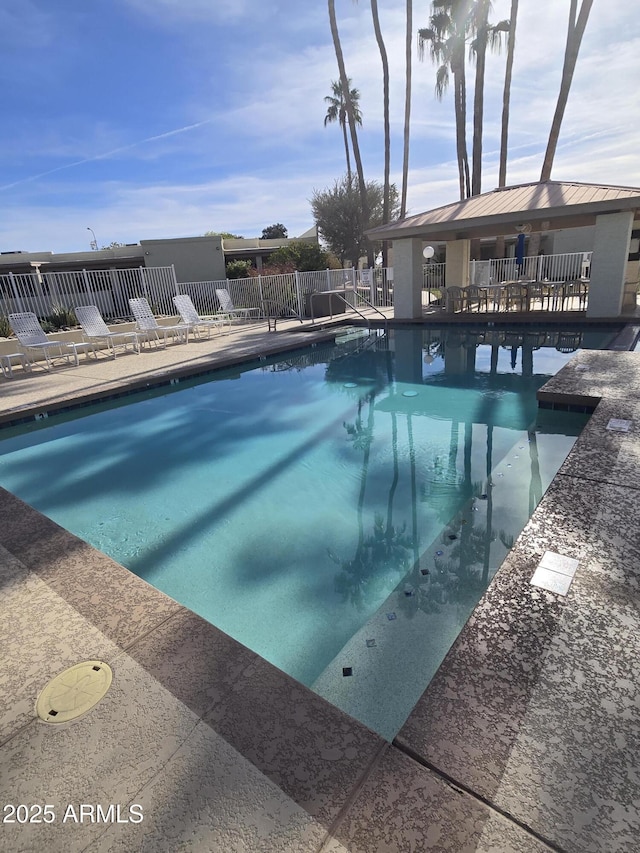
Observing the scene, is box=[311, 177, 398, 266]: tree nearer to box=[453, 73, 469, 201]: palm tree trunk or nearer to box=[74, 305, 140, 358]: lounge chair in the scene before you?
box=[453, 73, 469, 201]: palm tree trunk

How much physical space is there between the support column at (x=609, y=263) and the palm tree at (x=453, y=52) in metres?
12.9

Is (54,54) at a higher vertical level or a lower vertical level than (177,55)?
lower

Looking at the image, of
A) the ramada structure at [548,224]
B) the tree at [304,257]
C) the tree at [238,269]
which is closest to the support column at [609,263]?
the ramada structure at [548,224]

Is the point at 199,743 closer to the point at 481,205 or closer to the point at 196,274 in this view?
the point at 481,205

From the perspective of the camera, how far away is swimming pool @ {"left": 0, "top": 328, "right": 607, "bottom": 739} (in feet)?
8.56

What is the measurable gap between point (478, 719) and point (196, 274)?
2232 cm

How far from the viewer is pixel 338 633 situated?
8.63 ft

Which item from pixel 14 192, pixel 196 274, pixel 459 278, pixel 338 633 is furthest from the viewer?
pixel 14 192

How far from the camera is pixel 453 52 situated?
20.4m

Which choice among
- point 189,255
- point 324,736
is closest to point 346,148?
point 189,255

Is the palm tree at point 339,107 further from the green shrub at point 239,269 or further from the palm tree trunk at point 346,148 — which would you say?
the green shrub at point 239,269

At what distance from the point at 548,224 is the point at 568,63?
8152 millimetres

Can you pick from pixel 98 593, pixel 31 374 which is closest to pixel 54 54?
pixel 31 374

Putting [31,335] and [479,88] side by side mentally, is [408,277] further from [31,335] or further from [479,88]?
[479,88]
